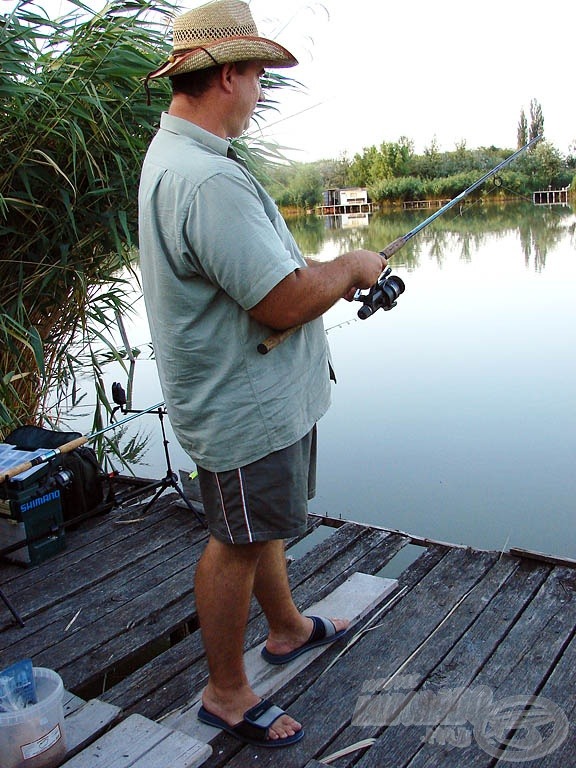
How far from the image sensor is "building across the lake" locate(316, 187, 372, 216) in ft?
61.4

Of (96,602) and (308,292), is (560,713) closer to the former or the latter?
(308,292)

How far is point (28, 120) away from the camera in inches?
110

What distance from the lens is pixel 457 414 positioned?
15.6 ft

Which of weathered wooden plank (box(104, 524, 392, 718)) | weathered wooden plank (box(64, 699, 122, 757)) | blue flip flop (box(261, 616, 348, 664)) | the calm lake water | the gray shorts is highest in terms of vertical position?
the gray shorts

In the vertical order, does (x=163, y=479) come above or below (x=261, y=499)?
below

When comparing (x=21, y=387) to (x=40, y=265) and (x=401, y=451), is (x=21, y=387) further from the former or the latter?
(x=401, y=451)

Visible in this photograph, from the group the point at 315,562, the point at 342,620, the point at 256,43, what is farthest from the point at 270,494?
the point at 315,562

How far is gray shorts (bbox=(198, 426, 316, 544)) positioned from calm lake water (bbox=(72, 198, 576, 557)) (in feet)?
4.75

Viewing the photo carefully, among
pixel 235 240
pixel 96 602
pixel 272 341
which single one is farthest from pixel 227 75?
pixel 96 602

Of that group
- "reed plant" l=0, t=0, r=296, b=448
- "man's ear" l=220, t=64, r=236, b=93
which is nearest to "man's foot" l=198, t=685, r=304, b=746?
"man's ear" l=220, t=64, r=236, b=93

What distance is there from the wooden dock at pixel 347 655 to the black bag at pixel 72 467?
157 mm

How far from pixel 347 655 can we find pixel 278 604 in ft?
0.81

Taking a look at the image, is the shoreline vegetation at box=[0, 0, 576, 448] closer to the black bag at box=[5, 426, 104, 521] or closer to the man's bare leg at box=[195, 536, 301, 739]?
the black bag at box=[5, 426, 104, 521]

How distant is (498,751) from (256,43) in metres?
1.39
